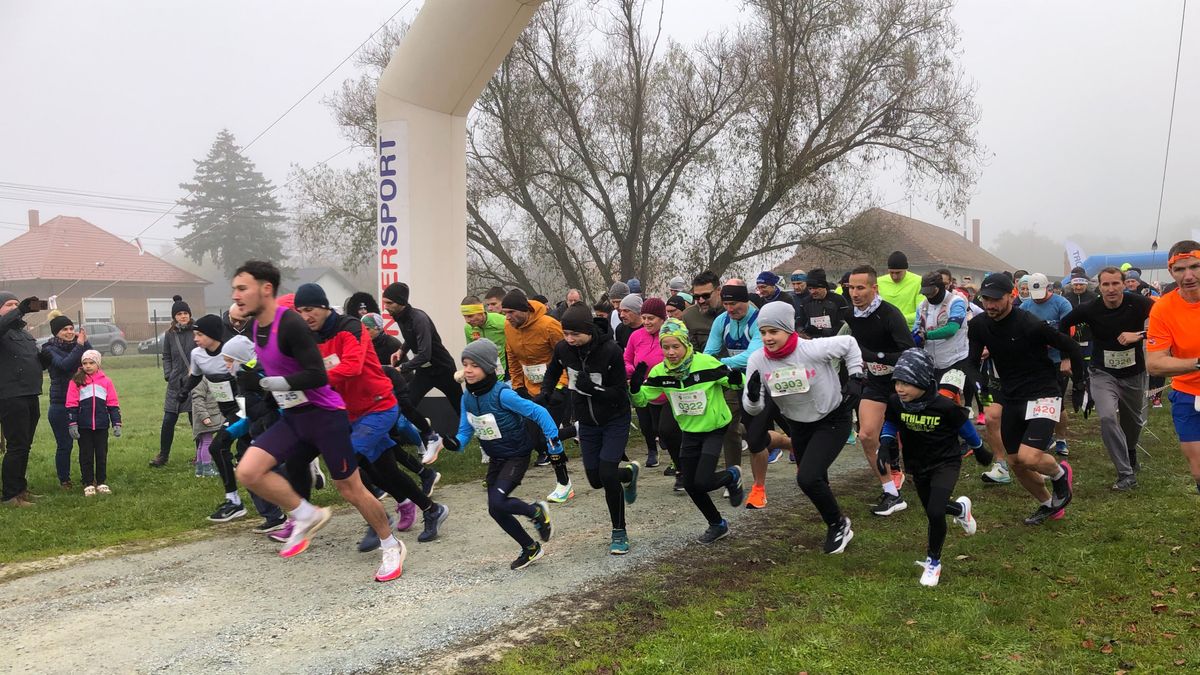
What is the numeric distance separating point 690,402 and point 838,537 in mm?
1443

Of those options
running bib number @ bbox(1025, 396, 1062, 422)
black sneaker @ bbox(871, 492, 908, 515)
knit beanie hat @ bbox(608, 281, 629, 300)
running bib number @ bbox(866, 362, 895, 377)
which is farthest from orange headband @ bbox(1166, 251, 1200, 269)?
knit beanie hat @ bbox(608, 281, 629, 300)

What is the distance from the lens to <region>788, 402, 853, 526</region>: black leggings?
5.70m

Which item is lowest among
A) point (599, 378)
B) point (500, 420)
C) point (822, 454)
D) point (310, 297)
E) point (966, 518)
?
point (966, 518)

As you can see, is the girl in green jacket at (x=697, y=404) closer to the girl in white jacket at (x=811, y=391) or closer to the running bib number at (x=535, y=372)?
the girl in white jacket at (x=811, y=391)

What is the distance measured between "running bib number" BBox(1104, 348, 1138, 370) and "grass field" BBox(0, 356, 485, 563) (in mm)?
6355

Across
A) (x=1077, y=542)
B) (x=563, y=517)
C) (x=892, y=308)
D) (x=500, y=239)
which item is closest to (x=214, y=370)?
(x=563, y=517)

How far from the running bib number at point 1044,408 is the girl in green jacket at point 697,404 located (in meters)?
2.27

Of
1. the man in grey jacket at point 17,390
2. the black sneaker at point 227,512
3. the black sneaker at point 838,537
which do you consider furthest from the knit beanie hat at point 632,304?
the man in grey jacket at point 17,390

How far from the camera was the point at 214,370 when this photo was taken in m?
7.49

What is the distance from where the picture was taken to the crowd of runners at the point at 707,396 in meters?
5.39

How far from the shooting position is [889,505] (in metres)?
6.89

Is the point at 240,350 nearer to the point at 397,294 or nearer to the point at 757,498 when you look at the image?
the point at 397,294

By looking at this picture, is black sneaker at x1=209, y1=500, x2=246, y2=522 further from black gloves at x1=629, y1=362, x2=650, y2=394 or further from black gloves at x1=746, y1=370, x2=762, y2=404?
black gloves at x1=746, y1=370, x2=762, y2=404

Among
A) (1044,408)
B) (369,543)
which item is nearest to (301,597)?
(369,543)
